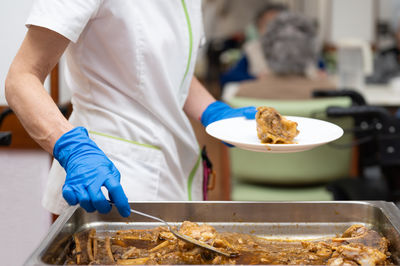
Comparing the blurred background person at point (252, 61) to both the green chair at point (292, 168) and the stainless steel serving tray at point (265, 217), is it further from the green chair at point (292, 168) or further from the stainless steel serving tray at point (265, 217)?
the stainless steel serving tray at point (265, 217)

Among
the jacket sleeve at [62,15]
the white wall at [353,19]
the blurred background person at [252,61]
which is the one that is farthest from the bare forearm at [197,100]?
the white wall at [353,19]

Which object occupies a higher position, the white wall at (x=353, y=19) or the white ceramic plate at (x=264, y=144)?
the white ceramic plate at (x=264, y=144)

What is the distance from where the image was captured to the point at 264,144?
41.2 inches

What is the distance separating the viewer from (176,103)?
1352 millimetres

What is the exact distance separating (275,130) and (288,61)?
5.44 ft

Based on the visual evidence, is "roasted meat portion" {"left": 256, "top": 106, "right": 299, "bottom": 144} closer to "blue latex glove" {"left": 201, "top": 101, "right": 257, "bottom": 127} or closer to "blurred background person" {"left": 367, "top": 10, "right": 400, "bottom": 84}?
"blue latex glove" {"left": 201, "top": 101, "right": 257, "bottom": 127}

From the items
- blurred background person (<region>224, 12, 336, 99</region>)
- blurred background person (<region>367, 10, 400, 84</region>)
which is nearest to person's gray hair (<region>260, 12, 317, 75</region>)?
blurred background person (<region>224, 12, 336, 99</region>)

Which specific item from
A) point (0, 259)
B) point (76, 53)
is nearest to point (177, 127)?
point (76, 53)

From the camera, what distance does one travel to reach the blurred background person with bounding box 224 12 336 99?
106 inches

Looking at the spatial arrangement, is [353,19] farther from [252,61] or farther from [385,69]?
[385,69]

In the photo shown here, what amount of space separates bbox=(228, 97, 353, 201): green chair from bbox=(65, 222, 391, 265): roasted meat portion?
128 cm

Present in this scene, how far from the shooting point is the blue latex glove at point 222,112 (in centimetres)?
134

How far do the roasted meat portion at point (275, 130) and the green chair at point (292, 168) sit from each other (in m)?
1.04

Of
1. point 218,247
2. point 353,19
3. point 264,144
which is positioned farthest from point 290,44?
point 353,19
